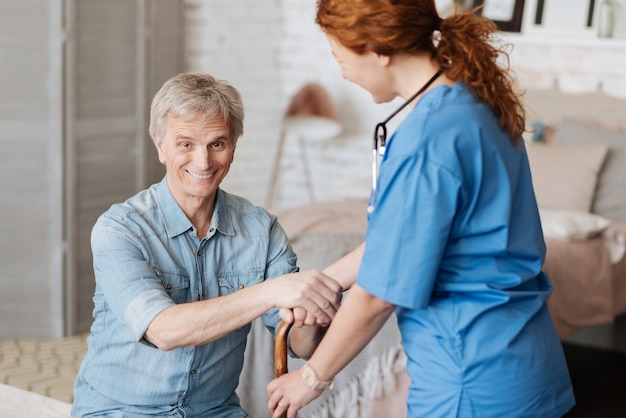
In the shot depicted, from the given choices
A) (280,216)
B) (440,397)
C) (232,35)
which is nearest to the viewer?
(440,397)

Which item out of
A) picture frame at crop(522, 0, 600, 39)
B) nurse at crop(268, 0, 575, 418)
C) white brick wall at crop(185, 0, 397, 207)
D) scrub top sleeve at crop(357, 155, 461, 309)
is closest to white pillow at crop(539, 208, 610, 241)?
picture frame at crop(522, 0, 600, 39)

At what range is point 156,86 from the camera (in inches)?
194

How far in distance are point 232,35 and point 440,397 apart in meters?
4.54

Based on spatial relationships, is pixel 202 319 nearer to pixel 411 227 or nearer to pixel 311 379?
pixel 311 379

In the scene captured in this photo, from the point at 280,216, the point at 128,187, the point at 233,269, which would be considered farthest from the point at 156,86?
the point at 233,269

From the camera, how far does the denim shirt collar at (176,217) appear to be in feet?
6.24

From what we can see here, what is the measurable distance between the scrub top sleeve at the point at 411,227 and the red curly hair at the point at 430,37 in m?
0.21

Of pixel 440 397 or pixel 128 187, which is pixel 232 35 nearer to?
pixel 128 187

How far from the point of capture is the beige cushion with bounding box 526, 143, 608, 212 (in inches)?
171

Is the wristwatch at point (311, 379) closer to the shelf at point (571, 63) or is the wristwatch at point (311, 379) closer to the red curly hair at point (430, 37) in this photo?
the red curly hair at point (430, 37)

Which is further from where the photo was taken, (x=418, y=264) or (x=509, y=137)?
(x=509, y=137)

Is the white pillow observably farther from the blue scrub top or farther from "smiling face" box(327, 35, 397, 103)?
"smiling face" box(327, 35, 397, 103)

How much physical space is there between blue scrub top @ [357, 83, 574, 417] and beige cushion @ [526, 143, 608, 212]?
2.82m

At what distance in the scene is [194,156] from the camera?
1879 mm
